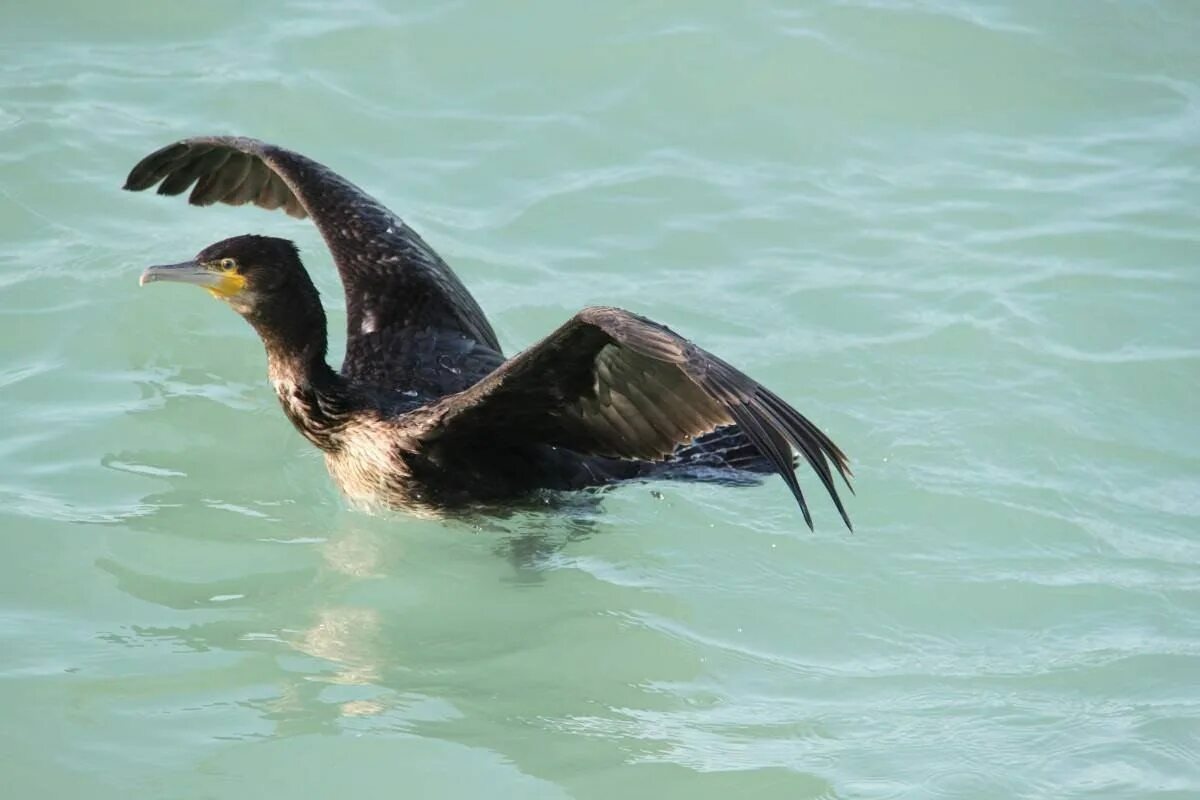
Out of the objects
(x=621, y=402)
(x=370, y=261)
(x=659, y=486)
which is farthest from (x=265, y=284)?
(x=659, y=486)

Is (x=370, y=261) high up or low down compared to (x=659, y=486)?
up

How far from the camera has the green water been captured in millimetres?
5211

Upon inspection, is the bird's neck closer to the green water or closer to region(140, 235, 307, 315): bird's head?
region(140, 235, 307, 315): bird's head

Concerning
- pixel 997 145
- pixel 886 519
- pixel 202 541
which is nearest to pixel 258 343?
pixel 202 541

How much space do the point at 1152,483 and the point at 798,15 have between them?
4398 millimetres

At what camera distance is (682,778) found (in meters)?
5.02

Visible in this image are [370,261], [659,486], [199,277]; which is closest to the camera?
[199,277]

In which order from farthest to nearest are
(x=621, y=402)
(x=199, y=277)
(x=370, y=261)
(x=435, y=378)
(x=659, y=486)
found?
(x=370, y=261) < (x=659, y=486) < (x=435, y=378) < (x=199, y=277) < (x=621, y=402)

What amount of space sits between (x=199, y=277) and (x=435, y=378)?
3.25ft

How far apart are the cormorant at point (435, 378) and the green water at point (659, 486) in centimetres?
26

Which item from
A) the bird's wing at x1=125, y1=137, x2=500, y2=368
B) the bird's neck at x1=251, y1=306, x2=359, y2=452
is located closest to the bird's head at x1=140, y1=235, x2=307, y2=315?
the bird's neck at x1=251, y1=306, x2=359, y2=452

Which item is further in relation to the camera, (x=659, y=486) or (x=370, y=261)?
(x=370, y=261)

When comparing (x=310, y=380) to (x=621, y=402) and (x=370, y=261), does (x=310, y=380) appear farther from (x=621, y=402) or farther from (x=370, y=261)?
(x=621, y=402)

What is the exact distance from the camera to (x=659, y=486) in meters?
6.82
